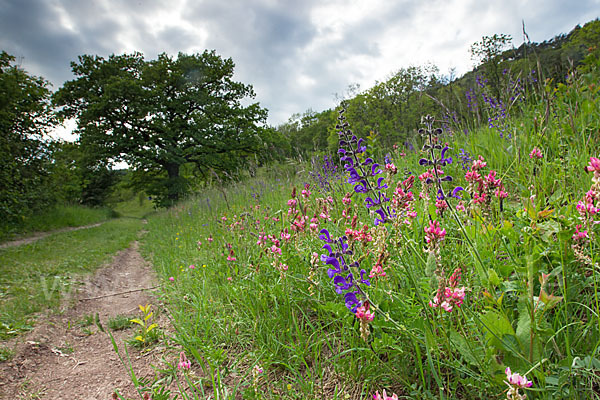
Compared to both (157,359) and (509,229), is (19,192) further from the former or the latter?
(509,229)

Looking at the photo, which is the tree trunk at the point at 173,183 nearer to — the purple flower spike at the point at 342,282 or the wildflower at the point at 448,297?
the purple flower spike at the point at 342,282

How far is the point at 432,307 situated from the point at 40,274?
6347 mm

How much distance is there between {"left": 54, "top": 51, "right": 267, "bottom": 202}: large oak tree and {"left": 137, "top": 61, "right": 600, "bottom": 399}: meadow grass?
59.0 feet

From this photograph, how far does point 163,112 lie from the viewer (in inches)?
833

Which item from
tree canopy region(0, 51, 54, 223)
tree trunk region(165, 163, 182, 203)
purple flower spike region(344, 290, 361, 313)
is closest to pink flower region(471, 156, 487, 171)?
purple flower spike region(344, 290, 361, 313)

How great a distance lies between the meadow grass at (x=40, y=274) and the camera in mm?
3234

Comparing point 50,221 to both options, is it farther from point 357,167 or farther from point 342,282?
point 342,282

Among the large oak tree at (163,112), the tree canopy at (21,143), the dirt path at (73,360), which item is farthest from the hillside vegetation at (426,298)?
the large oak tree at (163,112)

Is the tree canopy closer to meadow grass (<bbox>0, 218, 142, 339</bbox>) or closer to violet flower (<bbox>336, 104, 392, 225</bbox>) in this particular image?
meadow grass (<bbox>0, 218, 142, 339</bbox>)

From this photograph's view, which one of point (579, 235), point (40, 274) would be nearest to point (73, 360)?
point (40, 274)

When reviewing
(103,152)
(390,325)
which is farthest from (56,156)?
(390,325)

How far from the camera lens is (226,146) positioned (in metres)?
21.8

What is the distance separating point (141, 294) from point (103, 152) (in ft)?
63.3

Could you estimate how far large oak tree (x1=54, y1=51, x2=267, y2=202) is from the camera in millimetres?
19297
